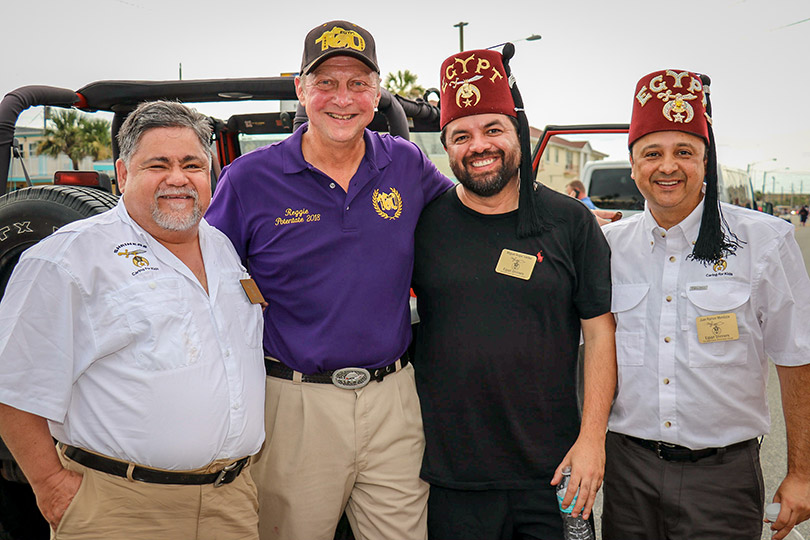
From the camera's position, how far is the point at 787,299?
89.0 inches

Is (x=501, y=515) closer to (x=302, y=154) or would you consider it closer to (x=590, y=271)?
(x=590, y=271)

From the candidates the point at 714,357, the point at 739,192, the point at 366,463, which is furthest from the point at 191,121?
the point at 739,192

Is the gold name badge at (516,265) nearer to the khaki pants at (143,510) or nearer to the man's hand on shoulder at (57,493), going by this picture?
the khaki pants at (143,510)

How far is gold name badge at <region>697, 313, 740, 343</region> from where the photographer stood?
7.53 ft

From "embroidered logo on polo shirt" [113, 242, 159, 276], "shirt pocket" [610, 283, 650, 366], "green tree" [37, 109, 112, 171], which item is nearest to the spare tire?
"embroidered logo on polo shirt" [113, 242, 159, 276]

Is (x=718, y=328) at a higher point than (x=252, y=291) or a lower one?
lower

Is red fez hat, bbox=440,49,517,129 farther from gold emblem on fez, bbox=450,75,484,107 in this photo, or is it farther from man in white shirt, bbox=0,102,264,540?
man in white shirt, bbox=0,102,264,540

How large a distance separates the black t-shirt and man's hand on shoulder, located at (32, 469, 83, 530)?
4.12ft

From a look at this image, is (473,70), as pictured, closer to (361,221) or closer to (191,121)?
(361,221)

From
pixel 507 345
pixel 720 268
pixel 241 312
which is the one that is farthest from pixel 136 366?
pixel 720 268

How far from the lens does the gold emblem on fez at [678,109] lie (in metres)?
2.47

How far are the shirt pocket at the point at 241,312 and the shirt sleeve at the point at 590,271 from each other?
1195 mm

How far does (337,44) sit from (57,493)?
1.86m

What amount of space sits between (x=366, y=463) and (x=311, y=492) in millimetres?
234
